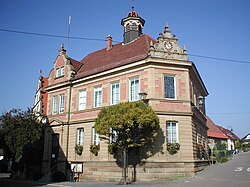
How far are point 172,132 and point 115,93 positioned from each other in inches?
239

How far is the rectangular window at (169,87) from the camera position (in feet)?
65.2

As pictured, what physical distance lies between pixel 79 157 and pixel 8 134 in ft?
23.2

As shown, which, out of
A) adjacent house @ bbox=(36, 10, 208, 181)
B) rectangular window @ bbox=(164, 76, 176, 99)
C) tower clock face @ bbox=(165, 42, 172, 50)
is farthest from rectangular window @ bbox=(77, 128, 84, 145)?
tower clock face @ bbox=(165, 42, 172, 50)

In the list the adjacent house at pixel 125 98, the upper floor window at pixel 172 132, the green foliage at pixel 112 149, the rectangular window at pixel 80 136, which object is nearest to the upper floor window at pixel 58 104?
the adjacent house at pixel 125 98

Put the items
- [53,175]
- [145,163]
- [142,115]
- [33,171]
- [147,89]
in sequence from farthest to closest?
[33,171]
[53,175]
[147,89]
[145,163]
[142,115]

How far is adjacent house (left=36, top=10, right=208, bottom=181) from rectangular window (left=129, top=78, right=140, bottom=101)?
82 millimetres

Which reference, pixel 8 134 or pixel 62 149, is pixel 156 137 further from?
pixel 8 134

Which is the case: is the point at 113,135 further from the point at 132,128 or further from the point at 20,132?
the point at 20,132

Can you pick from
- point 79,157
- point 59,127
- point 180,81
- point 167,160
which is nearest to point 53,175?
point 79,157

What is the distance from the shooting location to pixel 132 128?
17.2 meters

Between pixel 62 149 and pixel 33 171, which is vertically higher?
pixel 62 149

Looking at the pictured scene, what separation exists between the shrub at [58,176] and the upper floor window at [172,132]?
33.1 feet

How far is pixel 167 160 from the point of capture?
1817cm

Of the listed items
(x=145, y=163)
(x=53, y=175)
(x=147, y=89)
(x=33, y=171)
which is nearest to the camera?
(x=145, y=163)
